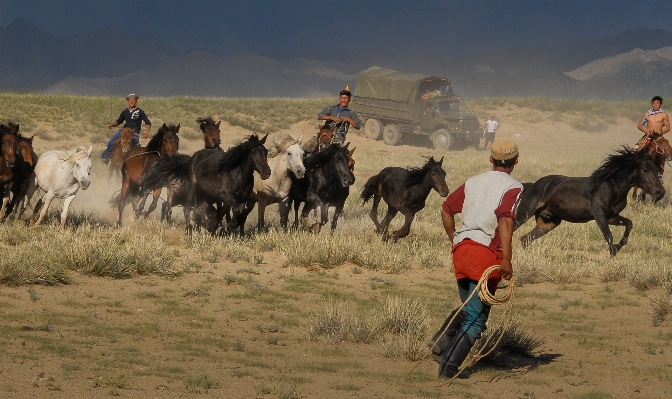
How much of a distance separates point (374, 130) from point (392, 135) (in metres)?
1.30

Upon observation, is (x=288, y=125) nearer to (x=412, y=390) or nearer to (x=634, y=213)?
(x=634, y=213)

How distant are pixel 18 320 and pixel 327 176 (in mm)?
7231

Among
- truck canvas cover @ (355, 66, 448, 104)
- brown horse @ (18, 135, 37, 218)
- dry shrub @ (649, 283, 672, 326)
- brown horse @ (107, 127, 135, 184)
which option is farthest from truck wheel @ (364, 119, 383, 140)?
dry shrub @ (649, 283, 672, 326)

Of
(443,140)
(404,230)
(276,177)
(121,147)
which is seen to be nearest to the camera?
(404,230)

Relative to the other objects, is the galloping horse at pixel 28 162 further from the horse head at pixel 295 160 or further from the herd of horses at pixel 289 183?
the horse head at pixel 295 160

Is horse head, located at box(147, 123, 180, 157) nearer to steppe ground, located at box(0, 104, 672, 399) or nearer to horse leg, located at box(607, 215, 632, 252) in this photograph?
steppe ground, located at box(0, 104, 672, 399)

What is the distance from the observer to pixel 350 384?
782cm

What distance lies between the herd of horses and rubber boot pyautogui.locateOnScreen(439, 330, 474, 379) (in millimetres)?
7033

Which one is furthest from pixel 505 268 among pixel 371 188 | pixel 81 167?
pixel 371 188

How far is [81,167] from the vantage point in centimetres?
1487

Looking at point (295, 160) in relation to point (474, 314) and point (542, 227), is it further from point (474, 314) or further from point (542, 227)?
point (474, 314)

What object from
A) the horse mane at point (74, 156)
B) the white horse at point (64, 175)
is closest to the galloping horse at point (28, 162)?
the white horse at point (64, 175)

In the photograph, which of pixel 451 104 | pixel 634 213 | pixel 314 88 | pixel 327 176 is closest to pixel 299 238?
pixel 327 176

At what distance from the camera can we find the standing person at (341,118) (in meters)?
→ 16.8
